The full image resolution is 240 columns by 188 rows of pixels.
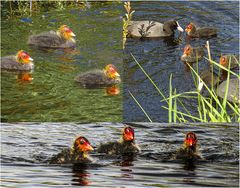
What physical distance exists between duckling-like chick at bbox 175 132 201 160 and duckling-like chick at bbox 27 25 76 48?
201cm

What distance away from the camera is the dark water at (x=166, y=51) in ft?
17.2

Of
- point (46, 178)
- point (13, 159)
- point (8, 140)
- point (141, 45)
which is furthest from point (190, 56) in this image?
point (46, 178)

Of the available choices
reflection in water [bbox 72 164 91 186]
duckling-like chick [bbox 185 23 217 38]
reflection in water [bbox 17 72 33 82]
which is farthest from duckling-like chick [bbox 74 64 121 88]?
reflection in water [bbox 72 164 91 186]

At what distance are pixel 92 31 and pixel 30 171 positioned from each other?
305cm

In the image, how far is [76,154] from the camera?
14.9 feet

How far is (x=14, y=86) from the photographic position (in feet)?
19.3

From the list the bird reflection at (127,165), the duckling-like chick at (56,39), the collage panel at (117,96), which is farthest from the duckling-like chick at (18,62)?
the bird reflection at (127,165)

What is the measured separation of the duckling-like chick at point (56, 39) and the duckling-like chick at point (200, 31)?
0.94 meters

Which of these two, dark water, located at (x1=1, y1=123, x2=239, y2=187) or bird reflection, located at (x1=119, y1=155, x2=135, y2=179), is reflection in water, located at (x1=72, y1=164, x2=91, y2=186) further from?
bird reflection, located at (x1=119, y1=155, x2=135, y2=179)

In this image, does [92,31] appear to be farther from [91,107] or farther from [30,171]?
[30,171]

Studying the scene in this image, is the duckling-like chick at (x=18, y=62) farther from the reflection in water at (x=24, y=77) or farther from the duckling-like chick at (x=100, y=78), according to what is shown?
the duckling-like chick at (x=100, y=78)

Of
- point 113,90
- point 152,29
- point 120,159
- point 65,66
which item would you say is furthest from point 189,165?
point 152,29

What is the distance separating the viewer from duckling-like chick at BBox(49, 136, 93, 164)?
14.4 feet

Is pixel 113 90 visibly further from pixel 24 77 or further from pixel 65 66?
pixel 24 77
